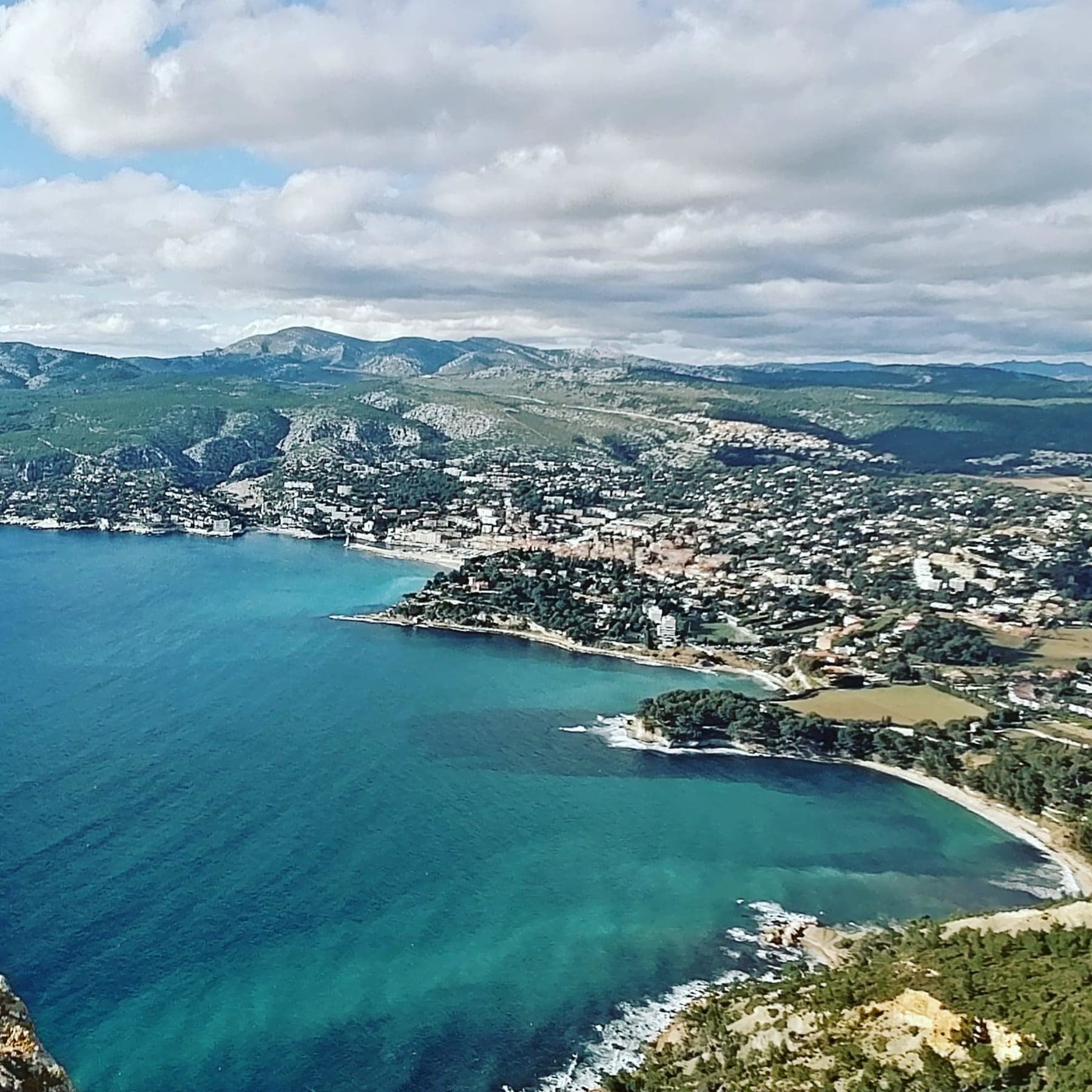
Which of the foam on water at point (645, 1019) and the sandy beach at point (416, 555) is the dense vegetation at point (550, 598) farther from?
the foam on water at point (645, 1019)

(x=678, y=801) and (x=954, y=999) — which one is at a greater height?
(x=954, y=999)

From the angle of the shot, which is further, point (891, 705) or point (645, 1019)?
point (891, 705)

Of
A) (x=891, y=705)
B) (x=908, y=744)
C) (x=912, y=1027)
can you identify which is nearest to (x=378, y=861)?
(x=912, y=1027)

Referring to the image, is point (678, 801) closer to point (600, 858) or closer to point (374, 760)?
point (600, 858)

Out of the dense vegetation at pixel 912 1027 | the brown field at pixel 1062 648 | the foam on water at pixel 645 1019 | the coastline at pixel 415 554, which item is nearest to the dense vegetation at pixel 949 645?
the brown field at pixel 1062 648

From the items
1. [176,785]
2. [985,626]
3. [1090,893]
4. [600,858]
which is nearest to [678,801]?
[600,858]

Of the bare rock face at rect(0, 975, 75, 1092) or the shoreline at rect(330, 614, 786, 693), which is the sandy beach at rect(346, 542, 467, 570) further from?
the bare rock face at rect(0, 975, 75, 1092)

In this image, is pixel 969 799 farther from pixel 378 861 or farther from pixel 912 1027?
pixel 378 861
